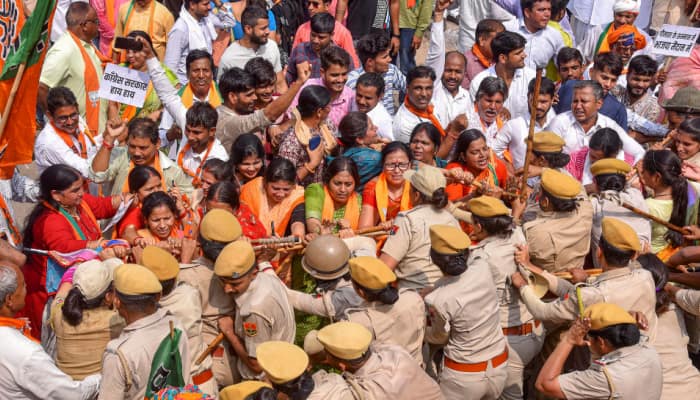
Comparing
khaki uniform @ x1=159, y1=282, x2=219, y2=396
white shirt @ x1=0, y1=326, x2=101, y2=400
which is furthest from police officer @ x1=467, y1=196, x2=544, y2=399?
white shirt @ x1=0, y1=326, x2=101, y2=400

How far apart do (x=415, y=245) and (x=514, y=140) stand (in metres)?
2.56

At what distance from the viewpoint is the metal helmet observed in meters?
5.25

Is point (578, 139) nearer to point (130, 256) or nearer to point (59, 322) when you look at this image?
point (130, 256)

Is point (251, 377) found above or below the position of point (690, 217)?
below

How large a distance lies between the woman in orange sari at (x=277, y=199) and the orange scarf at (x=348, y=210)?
7.6 inches

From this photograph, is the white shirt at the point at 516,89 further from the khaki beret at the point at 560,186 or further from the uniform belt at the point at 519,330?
the uniform belt at the point at 519,330

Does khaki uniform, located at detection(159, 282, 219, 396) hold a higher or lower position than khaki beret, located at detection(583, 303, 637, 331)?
lower

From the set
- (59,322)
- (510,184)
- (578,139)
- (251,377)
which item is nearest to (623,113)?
(578,139)

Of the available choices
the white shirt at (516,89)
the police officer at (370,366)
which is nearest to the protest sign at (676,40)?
the white shirt at (516,89)

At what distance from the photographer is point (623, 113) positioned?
27.9ft

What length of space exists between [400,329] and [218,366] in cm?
129

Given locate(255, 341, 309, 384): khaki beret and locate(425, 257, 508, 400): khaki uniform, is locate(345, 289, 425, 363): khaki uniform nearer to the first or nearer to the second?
locate(425, 257, 508, 400): khaki uniform

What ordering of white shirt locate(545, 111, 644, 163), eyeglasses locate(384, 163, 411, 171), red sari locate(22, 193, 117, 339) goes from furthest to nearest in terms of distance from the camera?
white shirt locate(545, 111, 644, 163) → eyeglasses locate(384, 163, 411, 171) → red sari locate(22, 193, 117, 339)

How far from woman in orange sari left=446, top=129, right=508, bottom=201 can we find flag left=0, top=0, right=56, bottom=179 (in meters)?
3.43
